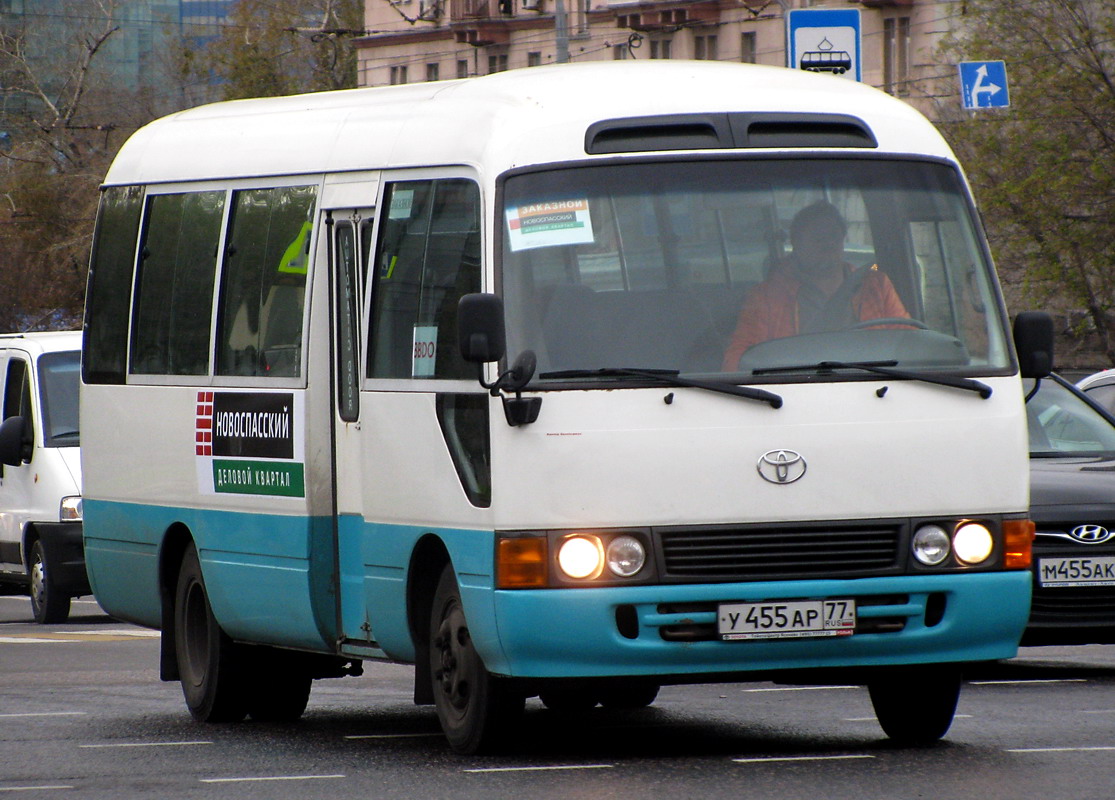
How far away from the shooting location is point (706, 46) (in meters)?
73.0

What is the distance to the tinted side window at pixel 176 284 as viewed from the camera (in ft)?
38.8

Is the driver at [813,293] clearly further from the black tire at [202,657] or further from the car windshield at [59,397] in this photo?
the car windshield at [59,397]

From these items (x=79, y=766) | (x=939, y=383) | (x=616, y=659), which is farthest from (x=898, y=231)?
(x=79, y=766)

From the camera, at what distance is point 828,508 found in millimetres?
9023

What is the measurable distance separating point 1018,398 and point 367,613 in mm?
2712

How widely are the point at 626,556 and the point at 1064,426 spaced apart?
19.9 feet

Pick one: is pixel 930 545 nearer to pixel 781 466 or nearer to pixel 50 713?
pixel 781 466

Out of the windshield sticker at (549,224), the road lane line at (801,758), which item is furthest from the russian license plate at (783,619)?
the windshield sticker at (549,224)

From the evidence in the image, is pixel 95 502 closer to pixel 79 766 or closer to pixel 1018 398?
pixel 79 766

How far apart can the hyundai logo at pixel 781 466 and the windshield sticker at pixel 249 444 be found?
2371 millimetres

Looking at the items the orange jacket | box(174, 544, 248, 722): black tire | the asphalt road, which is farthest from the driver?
box(174, 544, 248, 722): black tire

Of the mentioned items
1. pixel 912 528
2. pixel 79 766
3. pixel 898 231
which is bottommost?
pixel 79 766

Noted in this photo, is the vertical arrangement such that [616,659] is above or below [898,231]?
below

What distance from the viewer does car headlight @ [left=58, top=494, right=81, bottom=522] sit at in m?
20.6
